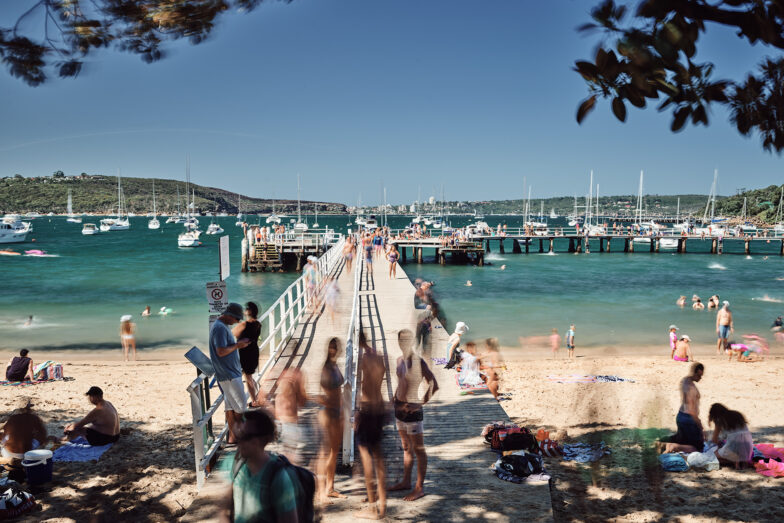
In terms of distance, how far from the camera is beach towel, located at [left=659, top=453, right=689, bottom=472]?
6215mm

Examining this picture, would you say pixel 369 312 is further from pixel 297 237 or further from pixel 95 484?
pixel 297 237

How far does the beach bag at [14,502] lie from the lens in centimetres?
501

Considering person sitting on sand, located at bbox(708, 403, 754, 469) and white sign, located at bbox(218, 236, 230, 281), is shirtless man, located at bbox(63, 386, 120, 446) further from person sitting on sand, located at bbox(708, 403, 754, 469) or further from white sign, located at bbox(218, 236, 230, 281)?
person sitting on sand, located at bbox(708, 403, 754, 469)

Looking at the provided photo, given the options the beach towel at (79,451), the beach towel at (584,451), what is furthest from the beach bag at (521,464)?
the beach towel at (79,451)

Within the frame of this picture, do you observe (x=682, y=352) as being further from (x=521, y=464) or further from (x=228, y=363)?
(x=228, y=363)

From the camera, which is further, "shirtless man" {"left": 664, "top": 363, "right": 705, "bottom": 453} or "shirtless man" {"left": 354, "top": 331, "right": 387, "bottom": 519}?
"shirtless man" {"left": 664, "top": 363, "right": 705, "bottom": 453}

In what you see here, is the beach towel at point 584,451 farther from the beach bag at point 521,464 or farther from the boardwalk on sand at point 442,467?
the beach bag at point 521,464

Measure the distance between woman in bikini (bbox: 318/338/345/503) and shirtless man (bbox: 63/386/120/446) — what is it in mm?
4057

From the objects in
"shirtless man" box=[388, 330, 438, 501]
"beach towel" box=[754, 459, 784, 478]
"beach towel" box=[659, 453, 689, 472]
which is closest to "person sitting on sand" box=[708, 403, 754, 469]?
"beach towel" box=[754, 459, 784, 478]

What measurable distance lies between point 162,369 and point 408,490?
10565 millimetres

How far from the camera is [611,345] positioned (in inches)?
728

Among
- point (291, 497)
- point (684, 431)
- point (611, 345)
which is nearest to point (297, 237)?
point (611, 345)

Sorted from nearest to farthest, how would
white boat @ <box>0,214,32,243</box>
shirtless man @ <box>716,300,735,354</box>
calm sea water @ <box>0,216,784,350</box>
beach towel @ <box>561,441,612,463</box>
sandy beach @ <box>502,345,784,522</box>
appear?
sandy beach @ <box>502,345,784,522</box> < beach towel @ <box>561,441,612,463</box> < shirtless man @ <box>716,300,735,354</box> < calm sea water @ <box>0,216,784,350</box> < white boat @ <box>0,214,32,243</box>

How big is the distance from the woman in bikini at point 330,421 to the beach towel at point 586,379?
7832 mm
